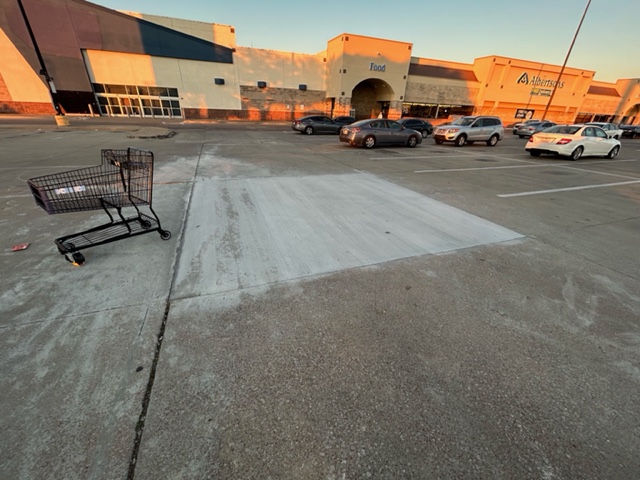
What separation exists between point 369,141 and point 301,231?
11355mm

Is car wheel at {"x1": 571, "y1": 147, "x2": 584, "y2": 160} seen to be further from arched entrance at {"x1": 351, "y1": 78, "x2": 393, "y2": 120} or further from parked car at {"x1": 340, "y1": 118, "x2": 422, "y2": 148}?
arched entrance at {"x1": 351, "y1": 78, "x2": 393, "y2": 120}

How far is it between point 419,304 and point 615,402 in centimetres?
149

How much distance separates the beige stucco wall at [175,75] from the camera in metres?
26.1

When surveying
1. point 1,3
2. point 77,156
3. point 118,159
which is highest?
point 1,3

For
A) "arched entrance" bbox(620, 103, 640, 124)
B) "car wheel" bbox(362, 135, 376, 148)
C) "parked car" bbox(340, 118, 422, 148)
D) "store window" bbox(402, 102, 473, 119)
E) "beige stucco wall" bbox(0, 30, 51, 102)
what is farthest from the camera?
"arched entrance" bbox(620, 103, 640, 124)

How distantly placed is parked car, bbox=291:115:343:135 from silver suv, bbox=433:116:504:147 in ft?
26.7

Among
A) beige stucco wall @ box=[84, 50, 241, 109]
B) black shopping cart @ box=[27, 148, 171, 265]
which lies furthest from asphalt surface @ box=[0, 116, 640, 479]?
beige stucco wall @ box=[84, 50, 241, 109]

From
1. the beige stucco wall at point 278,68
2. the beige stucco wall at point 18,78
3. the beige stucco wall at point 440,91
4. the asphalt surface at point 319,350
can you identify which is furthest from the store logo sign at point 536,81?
the beige stucco wall at point 18,78

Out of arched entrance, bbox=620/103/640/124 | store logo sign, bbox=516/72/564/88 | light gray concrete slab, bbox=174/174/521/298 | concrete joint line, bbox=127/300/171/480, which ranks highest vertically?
store logo sign, bbox=516/72/564/88

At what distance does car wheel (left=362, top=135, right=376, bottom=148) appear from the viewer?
557 inches

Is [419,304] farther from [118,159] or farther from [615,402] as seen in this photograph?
[118,159]

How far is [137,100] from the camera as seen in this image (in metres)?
28.1

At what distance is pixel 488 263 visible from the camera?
149 inches

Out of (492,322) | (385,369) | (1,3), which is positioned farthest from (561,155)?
(1,3)
